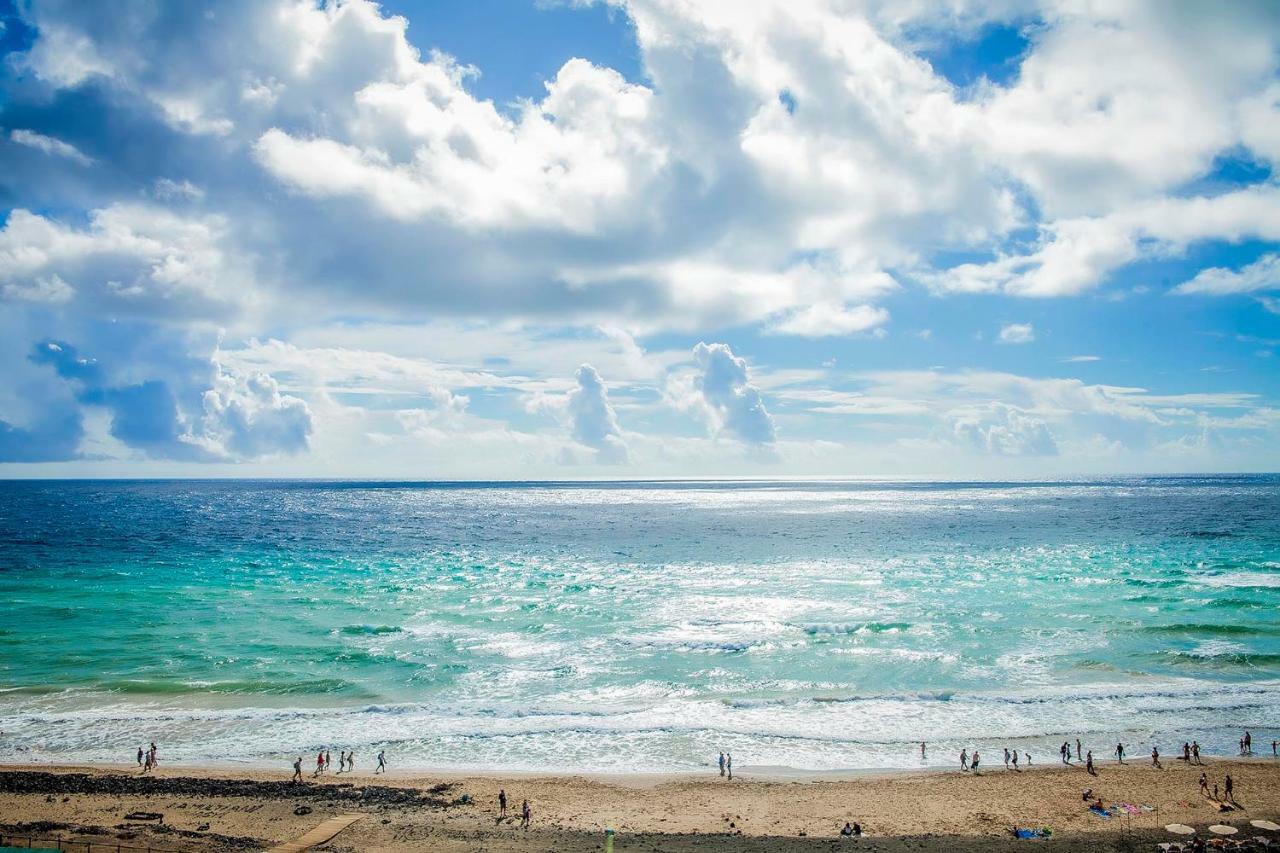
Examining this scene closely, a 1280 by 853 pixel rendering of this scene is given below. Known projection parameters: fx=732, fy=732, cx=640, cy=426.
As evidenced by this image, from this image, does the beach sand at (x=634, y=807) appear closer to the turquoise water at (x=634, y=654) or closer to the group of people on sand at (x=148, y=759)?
the group of people on sand at (x=148, y=759)

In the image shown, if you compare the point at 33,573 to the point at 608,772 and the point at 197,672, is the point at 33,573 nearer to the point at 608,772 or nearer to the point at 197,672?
the point at 197,672

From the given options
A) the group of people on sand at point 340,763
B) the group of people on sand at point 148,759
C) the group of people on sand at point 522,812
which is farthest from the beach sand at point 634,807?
the group of people on sand at point 340,763

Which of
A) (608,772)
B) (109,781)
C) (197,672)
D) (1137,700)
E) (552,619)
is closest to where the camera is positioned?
(109,781)

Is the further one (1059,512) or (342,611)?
(1059,512)

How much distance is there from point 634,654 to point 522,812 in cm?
2111

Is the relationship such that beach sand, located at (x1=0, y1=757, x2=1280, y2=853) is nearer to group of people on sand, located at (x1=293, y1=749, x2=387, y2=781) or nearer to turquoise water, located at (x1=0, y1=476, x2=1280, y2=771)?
group of people on sand, located at (x1=293, y1=749, x2=387, y2=781)

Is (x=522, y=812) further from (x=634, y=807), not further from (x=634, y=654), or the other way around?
(x=634, y=654)

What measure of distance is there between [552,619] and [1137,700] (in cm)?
3965

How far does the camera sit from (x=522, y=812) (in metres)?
28.5

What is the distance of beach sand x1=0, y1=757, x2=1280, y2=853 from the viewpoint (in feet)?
85.1

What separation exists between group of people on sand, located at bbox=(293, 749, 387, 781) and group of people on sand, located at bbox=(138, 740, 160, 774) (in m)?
5.90

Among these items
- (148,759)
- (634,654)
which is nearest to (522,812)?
(148,759)

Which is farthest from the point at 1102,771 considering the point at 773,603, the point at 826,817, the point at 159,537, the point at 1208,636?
the point at 159,537

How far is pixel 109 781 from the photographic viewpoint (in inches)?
1177
